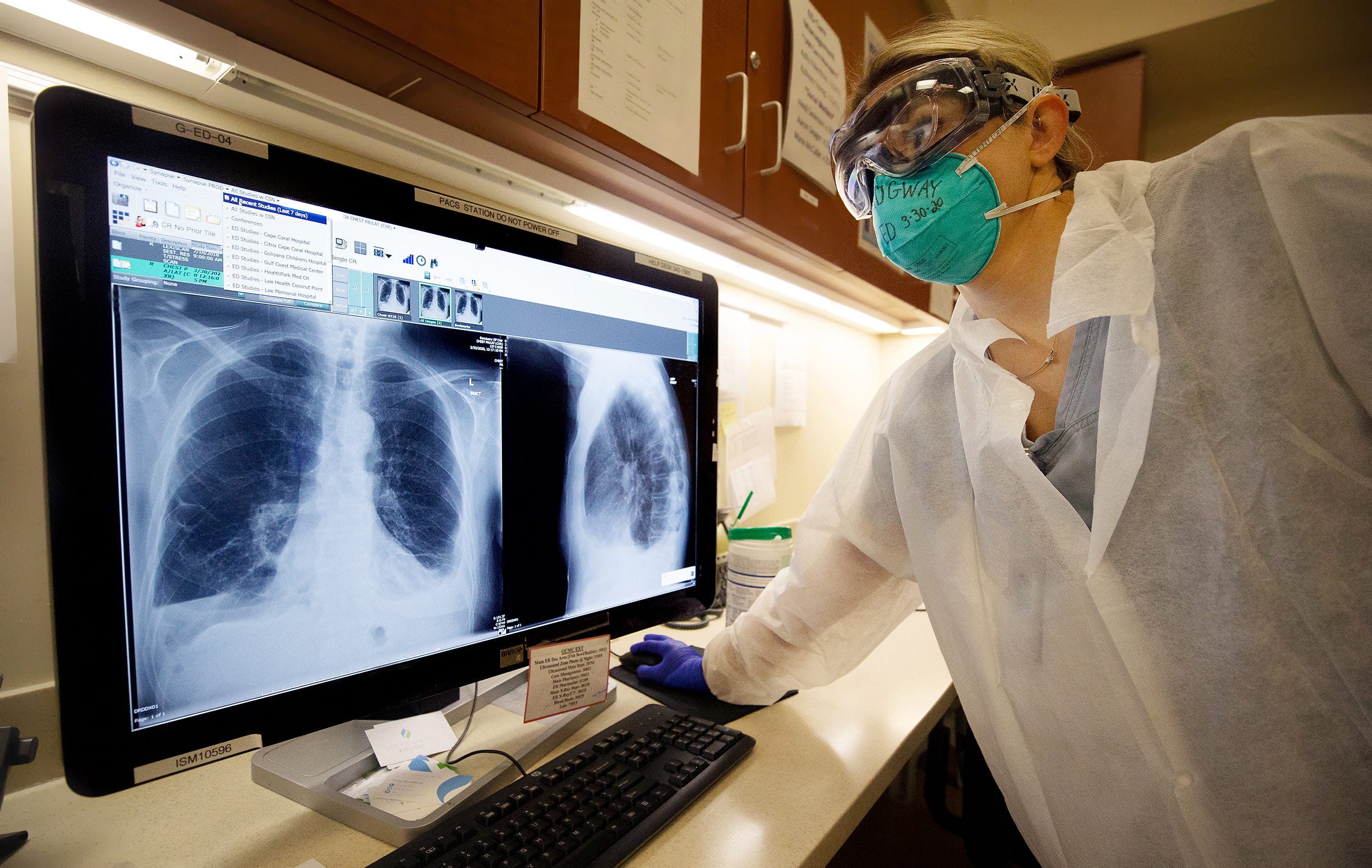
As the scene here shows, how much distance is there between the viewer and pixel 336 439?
52cm

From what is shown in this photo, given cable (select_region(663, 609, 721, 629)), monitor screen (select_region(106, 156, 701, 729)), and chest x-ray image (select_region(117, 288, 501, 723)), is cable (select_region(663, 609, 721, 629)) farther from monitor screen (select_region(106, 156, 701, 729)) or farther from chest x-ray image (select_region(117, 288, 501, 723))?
chest x-ray image (select_region(117, 288, 501, 723))

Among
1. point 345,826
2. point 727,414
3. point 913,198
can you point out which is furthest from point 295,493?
point 727,414

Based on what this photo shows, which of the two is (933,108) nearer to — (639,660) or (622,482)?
(622,482)

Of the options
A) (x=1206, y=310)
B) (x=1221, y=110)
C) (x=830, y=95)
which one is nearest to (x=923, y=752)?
(x=1206, y=310)

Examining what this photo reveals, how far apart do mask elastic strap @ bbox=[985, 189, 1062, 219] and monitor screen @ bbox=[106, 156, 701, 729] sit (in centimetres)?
49

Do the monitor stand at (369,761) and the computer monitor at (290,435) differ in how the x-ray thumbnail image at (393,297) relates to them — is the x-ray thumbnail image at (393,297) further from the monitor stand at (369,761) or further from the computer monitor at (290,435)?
the monitor stand at (369,761)

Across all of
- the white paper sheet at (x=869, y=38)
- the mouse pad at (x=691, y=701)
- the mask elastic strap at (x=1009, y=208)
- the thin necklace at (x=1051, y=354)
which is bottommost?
the mouse pad at (x=691, y=701)

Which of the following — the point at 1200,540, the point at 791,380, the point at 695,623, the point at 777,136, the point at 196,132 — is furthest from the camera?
the point at 791,380

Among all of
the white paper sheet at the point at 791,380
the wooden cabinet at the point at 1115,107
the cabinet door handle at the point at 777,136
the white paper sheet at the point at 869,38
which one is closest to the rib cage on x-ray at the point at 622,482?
the cabinet door handle at the point at 777,136

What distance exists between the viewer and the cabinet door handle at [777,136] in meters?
1.02

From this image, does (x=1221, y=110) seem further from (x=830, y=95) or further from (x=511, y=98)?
(x=511, y=98)

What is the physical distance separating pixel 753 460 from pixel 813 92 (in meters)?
0.82

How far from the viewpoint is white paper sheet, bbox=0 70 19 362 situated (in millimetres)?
540

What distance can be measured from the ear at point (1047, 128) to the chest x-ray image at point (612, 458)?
56cm
